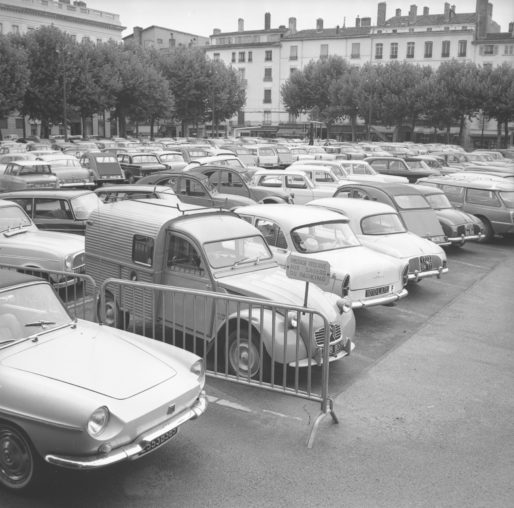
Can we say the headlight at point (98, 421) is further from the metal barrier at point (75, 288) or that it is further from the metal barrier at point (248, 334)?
the metal barrier at point (75, 288)

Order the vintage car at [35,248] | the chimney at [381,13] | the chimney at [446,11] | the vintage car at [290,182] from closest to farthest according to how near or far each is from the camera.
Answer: the vintage car at [35,248], the vintage car at [290,182], the chimney at [446,11], the chimney at [381,13]

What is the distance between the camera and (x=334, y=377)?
744 cm

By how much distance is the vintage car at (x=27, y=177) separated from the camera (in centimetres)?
1917

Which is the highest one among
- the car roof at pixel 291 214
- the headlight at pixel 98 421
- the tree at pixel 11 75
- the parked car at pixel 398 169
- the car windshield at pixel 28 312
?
the tree at pixel 11 75

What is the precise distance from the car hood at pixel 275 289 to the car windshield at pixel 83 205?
5.73 metres

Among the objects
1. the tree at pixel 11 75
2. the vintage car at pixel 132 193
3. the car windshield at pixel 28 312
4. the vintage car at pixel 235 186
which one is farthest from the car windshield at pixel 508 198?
the tree at pixel 11 75

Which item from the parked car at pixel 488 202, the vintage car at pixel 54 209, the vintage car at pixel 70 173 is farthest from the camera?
the vintage car at pixel 70 173

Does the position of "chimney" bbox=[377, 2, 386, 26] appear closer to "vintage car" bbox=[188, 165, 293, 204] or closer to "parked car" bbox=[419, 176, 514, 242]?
"parked car" bbox=[419, 176, 514, 242]

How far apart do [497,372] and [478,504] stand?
3226 mm

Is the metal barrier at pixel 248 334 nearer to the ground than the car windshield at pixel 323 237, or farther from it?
nearer to the ground

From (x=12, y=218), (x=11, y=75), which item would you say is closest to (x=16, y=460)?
(x=12, y=218)

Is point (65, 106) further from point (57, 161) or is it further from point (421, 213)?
point (421, 213)

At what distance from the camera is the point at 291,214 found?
33.4 feet

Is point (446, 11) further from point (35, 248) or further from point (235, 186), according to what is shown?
point (35, 248)
